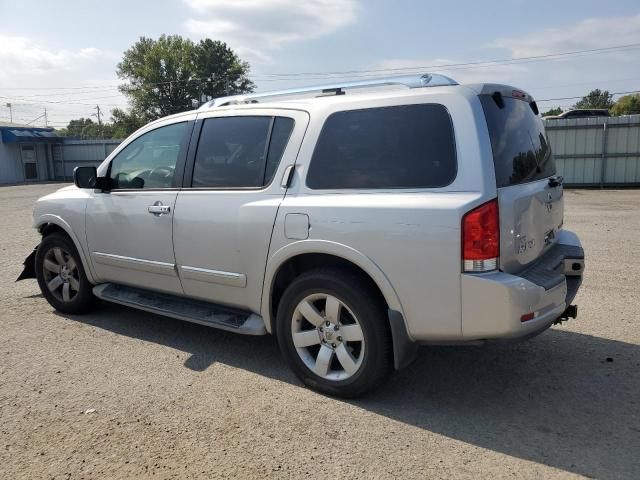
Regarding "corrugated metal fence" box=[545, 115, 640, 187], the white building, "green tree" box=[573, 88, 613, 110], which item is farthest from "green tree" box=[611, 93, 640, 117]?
the white building

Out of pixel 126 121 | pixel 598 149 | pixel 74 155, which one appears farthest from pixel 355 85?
pixel 126 121

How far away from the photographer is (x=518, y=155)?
3.36 m

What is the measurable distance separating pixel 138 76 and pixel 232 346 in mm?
70241

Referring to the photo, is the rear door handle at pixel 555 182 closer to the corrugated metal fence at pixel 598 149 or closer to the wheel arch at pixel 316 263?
the wheel arch at pixel 316 263

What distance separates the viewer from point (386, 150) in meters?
3.33

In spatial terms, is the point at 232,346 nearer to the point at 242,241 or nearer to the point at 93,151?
the point at 242,241

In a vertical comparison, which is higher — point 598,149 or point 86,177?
point 86,177

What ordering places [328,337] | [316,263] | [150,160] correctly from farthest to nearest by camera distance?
[150,160], [316,263], [328,337]

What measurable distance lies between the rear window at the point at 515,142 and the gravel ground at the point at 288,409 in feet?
4.69

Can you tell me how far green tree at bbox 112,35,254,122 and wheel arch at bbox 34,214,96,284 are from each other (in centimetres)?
6321

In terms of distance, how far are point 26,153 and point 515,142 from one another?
38783 millimetres

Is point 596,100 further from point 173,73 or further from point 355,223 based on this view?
point 355,223

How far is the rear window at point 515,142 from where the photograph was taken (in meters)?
3.14

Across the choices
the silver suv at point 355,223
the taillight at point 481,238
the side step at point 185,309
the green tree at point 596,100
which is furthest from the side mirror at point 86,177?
the green tree at point 596,100
